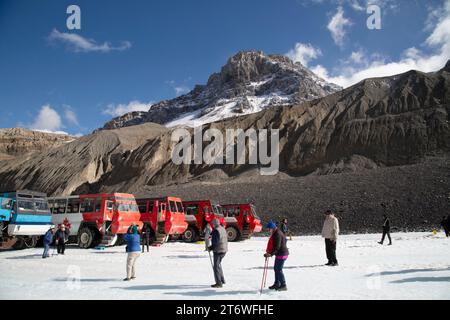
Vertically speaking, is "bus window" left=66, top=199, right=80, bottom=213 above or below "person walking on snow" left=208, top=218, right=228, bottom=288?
above

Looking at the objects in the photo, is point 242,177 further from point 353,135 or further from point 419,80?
point 419,80

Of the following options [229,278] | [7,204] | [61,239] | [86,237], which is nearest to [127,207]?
[86,237]

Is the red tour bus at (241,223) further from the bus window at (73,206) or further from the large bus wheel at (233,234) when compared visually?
the bus window at (73,206)

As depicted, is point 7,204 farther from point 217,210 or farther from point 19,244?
point 217,210

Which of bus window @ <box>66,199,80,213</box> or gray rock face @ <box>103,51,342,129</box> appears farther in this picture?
gray rock face @ <box>103,51,342,129</box>

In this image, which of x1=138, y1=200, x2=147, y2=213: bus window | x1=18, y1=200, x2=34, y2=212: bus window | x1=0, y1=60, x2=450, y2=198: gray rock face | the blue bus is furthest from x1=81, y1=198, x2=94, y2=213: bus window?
x1=0, y1=60, x2=450, y2=198: gray rock face

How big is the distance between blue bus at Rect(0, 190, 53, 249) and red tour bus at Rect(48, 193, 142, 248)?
39.1 inches

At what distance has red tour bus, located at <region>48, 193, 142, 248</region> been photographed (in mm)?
17406

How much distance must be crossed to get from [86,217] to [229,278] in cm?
1049

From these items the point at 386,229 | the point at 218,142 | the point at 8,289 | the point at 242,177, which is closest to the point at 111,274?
the point at 8,289

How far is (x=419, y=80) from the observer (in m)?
55.9

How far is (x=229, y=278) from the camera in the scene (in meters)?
9.56

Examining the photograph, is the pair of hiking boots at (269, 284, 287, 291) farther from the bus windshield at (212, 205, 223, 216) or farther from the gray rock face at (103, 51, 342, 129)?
the gray rock face at (103, 51, 342, 129)

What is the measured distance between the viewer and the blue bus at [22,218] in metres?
17.3
